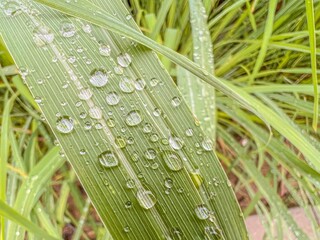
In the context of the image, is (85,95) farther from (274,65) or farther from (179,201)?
(274,65)

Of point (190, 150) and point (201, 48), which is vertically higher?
point (201, 48)

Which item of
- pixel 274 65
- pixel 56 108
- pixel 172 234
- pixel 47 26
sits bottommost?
pixel 172 234

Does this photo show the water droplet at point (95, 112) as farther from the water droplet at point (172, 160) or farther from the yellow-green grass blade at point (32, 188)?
the yellow-green grass blade at point (32, 188)

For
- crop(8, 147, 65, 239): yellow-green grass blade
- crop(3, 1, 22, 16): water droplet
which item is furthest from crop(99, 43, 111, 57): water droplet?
crop(8, 147, 65, 239): yellow-green grass blade

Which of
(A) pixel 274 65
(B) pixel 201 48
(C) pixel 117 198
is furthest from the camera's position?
(A) pixel 274 65

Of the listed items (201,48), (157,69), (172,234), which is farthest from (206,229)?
(201,48)

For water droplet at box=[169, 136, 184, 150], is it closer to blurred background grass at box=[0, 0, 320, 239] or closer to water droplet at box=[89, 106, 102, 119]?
water droplet at box=[89, 106, 102, 119]

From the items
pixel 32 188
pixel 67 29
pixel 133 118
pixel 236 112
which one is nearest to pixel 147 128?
pixel 133 118
